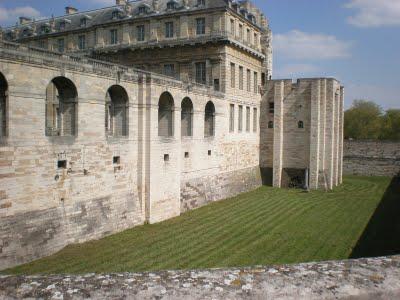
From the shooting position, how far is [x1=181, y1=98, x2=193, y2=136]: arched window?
2428 centimetres

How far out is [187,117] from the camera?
2444 cm

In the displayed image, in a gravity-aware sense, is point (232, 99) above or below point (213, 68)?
below

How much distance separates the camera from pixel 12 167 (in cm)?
1326

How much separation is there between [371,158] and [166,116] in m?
26.7

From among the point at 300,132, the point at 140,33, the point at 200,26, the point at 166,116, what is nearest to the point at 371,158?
the point at 300,132

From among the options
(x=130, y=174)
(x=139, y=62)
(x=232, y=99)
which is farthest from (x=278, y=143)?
(x=130, y=174)

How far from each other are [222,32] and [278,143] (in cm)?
1025

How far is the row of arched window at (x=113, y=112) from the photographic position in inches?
626

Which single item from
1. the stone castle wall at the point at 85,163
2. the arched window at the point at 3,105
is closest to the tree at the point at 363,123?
the stone castle wall at the point at 85,163

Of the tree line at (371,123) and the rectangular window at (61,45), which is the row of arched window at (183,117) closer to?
the rectangular window at (61,45)

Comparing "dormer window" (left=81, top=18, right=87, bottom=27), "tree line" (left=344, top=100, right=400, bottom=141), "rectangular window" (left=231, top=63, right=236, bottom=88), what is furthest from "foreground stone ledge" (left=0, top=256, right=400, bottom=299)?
"tree line" (left=344, top=100, right=400, bottom=141)

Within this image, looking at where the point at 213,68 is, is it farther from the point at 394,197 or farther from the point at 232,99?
the point at 394,197

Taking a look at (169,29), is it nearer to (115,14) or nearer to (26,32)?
(115,14)

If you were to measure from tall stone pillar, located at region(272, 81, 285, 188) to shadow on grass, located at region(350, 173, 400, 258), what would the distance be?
8877mm
